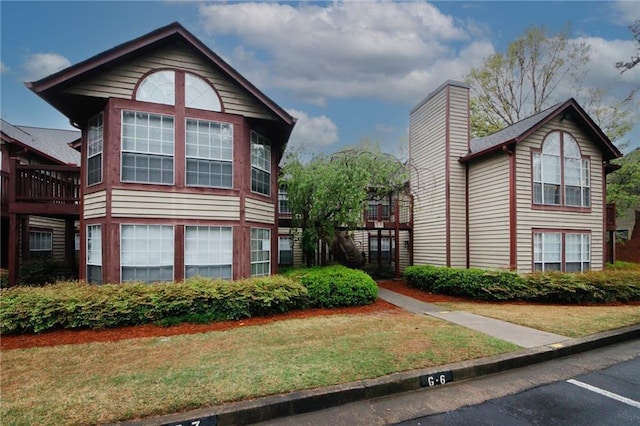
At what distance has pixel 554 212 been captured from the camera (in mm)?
12836

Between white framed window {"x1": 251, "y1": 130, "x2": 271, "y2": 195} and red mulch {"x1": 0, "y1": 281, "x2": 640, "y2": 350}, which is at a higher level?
white framed window {"x1": 251, "y1": 130, "x2": 271, "y2": 195}

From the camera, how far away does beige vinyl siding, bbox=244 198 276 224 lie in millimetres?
9695

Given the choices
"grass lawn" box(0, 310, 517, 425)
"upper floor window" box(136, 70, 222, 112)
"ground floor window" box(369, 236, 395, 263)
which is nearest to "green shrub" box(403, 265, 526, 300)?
"grass lawn" box(0, 310, 517, 425)

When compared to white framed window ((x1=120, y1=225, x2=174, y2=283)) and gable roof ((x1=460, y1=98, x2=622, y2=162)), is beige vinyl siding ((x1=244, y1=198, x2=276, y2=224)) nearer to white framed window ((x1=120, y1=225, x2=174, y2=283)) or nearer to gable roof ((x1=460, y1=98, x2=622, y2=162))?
white framed window ((x1=120, y1=225, x2=174, y2=283))

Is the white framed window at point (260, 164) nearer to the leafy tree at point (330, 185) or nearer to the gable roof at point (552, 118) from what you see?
the leafy tree at point (330, 185)

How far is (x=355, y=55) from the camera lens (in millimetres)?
17062

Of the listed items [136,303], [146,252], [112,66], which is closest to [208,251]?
[146,252]

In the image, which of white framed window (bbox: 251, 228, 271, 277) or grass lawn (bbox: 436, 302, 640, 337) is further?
white framed window (bbox: 251, 228, 271, 277)

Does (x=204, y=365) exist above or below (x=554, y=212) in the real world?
below

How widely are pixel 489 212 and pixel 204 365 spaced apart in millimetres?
12240

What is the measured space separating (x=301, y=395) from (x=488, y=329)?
5.10 meters

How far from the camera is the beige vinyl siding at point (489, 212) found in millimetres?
12594

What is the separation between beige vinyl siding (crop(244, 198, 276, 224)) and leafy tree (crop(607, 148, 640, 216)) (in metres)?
22.0

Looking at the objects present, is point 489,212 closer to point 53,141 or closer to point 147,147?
point 147,147
